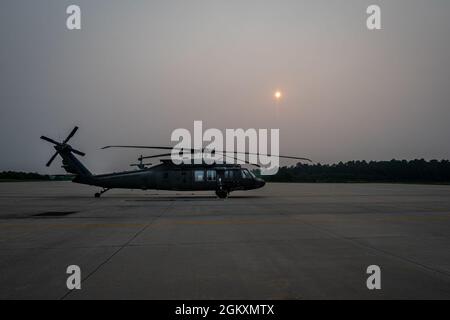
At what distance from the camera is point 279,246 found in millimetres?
8805

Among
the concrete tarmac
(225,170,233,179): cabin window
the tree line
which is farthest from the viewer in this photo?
the tree line

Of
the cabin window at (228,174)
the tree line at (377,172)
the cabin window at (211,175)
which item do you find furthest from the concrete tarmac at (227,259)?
the tree line at (377,172)

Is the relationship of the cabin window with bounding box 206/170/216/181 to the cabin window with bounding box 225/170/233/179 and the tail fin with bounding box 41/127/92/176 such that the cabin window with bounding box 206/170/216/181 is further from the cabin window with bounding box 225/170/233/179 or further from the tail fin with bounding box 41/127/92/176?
the tail fin with bounding box 41/127/92/176

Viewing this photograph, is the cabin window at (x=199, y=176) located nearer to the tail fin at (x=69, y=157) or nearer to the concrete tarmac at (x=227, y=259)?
the tail fin at (x=69, y=157)

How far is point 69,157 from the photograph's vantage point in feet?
91.1

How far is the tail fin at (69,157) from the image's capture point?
27.4 meters

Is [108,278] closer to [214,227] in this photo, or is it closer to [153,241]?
[153,241]

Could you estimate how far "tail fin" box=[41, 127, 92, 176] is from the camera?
27428mm

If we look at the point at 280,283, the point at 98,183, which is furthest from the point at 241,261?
the point at 98,183

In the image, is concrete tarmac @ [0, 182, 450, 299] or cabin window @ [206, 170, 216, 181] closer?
concrete tarmac @ [0, 182, 450, 299]

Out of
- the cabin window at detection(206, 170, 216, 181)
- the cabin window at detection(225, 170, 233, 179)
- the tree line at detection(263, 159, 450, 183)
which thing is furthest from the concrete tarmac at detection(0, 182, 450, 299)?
the tree line at detection(263, 159, 450, 183)

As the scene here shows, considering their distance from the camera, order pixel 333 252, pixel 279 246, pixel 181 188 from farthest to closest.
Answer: pixel 181 188 → pixel 279 246 → pixel 333 252

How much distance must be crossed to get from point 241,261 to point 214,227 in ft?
15.9

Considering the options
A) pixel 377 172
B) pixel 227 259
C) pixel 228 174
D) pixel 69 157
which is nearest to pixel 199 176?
pixel 228 174
